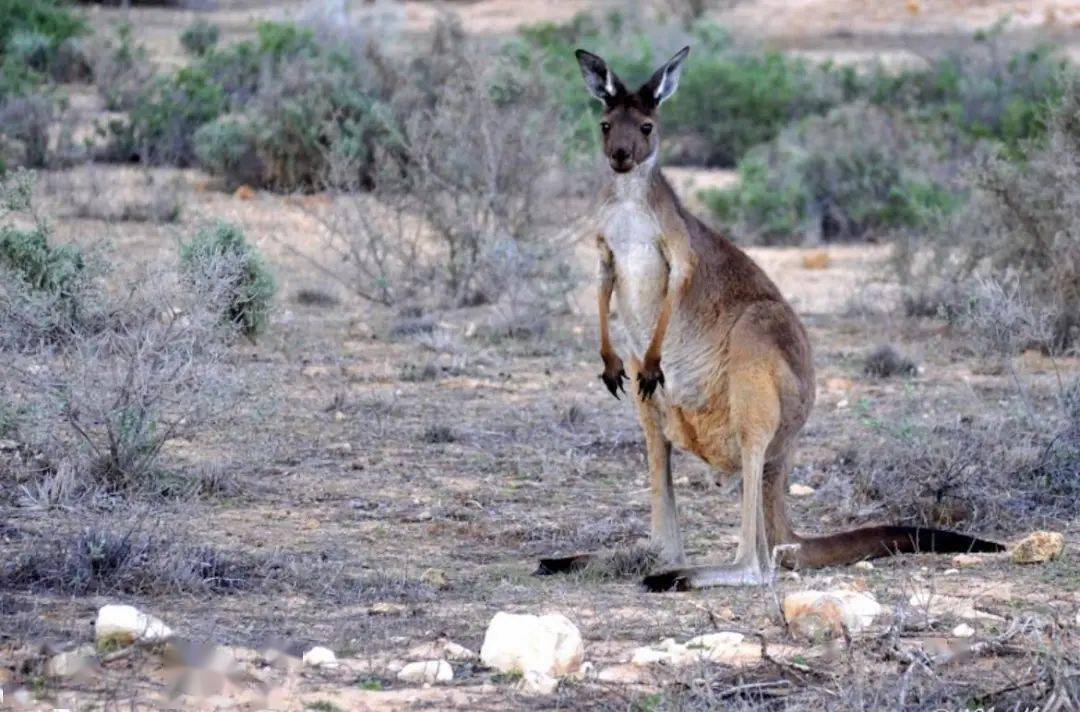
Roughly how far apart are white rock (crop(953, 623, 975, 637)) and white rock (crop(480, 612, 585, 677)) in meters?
1.18

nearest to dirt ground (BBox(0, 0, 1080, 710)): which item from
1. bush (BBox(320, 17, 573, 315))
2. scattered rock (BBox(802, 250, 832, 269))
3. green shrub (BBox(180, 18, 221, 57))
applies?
bush (BBox(320, 17, 573, 315))

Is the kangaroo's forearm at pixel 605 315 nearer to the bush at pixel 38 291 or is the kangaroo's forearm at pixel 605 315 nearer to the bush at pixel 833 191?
the bush at pixel 38 291

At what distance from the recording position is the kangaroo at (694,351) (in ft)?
21.2

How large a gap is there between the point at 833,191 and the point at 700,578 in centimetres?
1074

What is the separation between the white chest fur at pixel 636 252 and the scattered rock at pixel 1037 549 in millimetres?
1603

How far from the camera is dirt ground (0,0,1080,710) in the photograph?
16.1 ft

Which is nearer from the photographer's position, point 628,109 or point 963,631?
point 963,631

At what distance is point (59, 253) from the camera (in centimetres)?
955

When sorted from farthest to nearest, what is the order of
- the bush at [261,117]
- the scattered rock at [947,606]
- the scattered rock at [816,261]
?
the bush at [261,117], the scattered rock at [816,261], the scattered rock at [947,606]

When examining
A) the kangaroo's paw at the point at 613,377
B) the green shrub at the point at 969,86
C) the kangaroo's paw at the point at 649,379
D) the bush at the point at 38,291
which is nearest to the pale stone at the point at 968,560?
the kangaroo's paw at the point at 649,379

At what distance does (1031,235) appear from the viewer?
11578 mm

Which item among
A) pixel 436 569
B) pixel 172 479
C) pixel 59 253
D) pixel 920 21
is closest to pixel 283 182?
pixel 59 253

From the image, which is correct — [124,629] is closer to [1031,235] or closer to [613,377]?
[613,377]

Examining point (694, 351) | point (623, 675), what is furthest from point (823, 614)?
point (694, 351)
